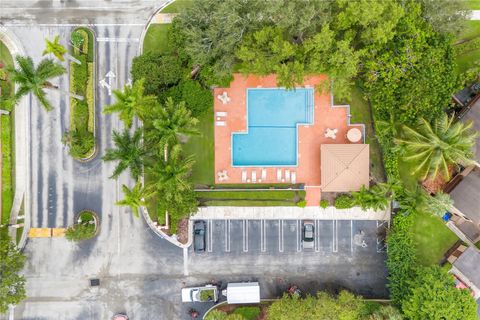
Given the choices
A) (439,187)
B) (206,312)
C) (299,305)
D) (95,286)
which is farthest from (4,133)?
(439,187)

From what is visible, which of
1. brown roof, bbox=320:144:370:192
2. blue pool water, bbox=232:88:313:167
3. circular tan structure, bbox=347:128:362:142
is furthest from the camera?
blue pool water, bbox=232:88:313:167

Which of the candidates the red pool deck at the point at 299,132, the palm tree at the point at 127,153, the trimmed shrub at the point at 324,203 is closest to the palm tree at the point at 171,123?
the palm tree at the point at 127,153

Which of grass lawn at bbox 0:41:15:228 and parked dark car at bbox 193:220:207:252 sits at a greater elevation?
grass lawn at bbox 0:41:15:228

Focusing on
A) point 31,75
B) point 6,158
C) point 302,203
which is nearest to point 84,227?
point 6,158

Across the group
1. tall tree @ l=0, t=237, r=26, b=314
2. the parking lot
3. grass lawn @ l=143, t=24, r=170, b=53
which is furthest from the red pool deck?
tall tree @ l=0, t=237, r=26, b=314

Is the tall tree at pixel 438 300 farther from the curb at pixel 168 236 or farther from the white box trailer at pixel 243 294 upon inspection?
the curb at pixel 168 236

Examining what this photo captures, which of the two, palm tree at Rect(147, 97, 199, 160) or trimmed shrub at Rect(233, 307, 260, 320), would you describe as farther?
trimmed shrub at Rect(233, 307, 260, 320)

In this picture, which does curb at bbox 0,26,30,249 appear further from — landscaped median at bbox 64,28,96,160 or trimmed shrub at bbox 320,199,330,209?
trimmed shrub at bbox 320,199,330,209
